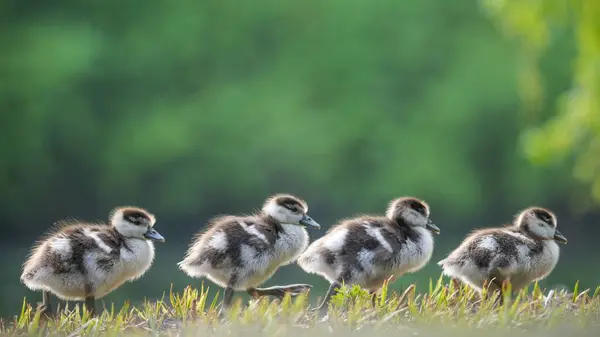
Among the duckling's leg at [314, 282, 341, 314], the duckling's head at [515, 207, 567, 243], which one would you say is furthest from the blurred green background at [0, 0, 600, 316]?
the duckling's leg at [314, 282, 341, 314]

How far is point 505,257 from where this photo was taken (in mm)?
7148

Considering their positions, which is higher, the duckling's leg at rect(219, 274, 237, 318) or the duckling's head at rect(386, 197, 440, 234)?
the duckling's head at rect(386, 197, 440, 234)

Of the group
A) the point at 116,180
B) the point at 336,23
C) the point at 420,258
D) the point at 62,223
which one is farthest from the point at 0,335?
the point at 336,23

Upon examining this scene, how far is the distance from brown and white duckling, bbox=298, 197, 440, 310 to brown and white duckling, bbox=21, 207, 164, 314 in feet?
3.56

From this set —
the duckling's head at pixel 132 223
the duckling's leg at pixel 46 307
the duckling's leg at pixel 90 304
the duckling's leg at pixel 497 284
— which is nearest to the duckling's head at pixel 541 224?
the duckling's leg at pixel 497 284

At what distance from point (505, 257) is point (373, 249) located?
837 millimetres

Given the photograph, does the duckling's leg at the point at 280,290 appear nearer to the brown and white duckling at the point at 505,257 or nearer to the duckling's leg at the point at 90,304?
the brown and white duckling at the point at 505,257

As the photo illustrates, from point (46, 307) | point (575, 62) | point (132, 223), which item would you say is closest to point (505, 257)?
point (132, 223)

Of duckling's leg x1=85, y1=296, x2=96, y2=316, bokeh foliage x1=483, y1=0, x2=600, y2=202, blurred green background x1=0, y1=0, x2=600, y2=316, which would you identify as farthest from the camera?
blurred green background x1=0, y1=0, x2=600, y2=316

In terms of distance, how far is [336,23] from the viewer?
2703cm

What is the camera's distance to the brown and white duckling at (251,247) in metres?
7.08

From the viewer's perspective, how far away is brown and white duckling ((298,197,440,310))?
23.7 feet

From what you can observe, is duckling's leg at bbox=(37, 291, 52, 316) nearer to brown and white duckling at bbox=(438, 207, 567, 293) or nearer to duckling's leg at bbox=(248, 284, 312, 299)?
duckling's leg at bbox=(248, 284, 312, 299)

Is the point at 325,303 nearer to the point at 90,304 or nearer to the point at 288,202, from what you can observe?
the point at 288,202
